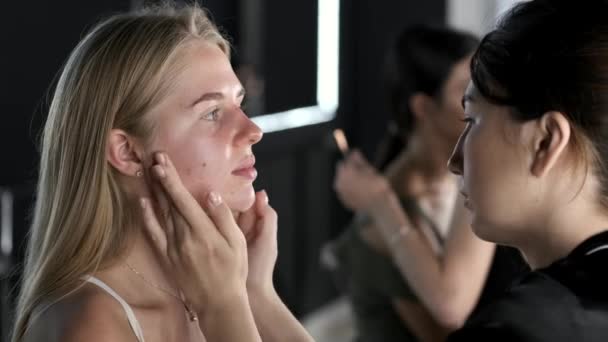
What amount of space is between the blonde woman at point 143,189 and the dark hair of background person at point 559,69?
36 cm

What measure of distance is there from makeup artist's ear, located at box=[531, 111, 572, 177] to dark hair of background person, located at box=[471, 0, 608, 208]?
1 centimetres

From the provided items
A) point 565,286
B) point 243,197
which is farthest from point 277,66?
point 565,286

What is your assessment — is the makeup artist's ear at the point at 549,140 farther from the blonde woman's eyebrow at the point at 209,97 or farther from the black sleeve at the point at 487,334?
the blonde woman's eyebrow at the point at 209,97

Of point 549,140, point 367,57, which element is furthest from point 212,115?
point 367,57

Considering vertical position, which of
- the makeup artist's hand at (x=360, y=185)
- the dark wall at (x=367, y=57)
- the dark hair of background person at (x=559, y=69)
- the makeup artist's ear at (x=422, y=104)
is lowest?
the dark wall at (x=367, y=57)

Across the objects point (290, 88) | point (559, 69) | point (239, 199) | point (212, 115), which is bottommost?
point (290, 88)

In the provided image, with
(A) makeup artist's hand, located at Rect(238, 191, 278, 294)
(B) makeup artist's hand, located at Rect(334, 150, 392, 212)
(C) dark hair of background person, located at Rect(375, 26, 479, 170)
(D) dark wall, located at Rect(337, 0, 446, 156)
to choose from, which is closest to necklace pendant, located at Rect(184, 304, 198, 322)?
(A) makeup artist's hand, located at Rect(238, 191, 278, 294)

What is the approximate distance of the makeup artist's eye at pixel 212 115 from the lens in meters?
1.40

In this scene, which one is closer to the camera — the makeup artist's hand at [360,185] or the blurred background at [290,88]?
the makeup artist's hand at [360,185]

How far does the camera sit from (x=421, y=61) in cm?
254

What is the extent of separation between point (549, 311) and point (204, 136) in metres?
0.55

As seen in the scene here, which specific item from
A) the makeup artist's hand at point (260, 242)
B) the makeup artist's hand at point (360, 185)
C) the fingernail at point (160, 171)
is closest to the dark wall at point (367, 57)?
the makeup artist's hand at point (360, 185)

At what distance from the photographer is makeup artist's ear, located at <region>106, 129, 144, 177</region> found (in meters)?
1.36

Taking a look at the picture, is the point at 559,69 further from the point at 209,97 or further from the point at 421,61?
the point at 421,61
